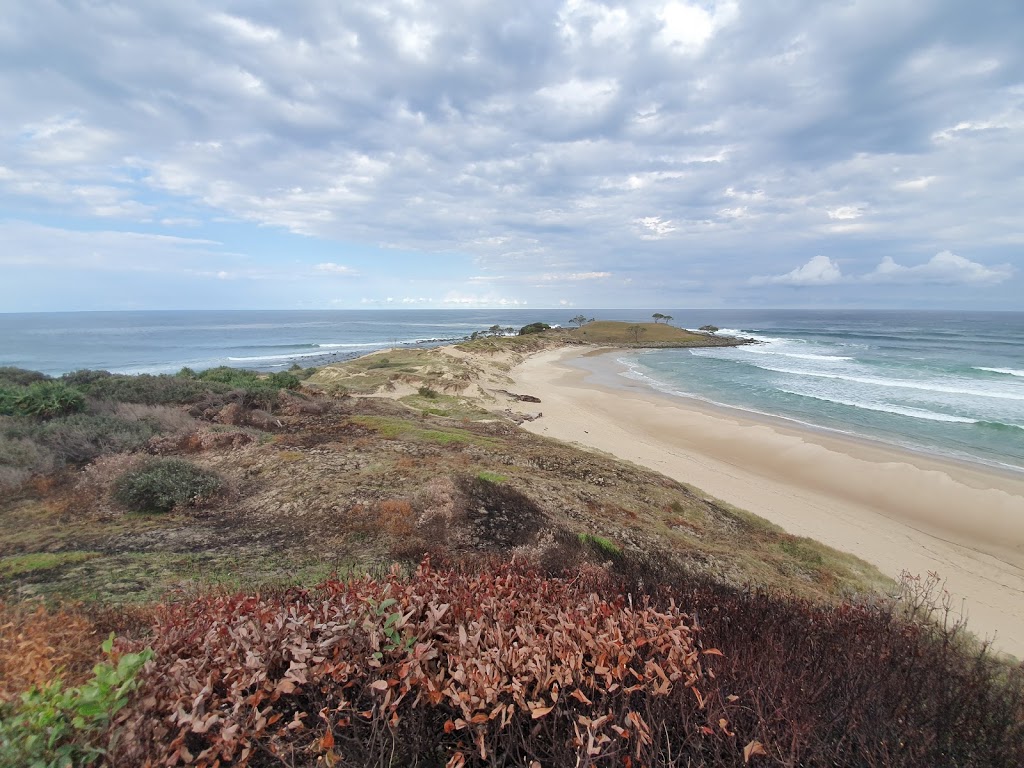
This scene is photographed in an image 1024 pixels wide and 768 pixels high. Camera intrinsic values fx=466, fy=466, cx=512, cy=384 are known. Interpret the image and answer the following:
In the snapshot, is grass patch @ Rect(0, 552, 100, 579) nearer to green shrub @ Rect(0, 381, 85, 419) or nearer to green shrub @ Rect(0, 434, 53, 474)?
green shrub @ Rect(0, 434, 53, 474)

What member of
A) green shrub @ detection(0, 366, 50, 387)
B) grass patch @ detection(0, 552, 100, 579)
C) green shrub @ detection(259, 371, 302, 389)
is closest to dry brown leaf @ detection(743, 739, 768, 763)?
grass patch @ detection(0, 552, 100, 579)

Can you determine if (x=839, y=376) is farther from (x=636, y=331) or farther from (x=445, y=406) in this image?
(x=636, y=331)

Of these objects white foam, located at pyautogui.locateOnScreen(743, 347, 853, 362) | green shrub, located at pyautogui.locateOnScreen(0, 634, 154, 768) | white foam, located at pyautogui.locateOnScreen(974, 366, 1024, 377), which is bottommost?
white foam, located at pyautogui.locateOnScreen(974, 366, 1024, 377)

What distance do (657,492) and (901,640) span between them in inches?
290

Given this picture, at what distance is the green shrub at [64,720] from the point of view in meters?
1.98

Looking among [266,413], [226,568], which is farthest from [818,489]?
[266,413]

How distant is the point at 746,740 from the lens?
2.42 meters

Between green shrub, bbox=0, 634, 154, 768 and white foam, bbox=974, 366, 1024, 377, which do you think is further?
white foam, bbox=974, 366, 1024, 377

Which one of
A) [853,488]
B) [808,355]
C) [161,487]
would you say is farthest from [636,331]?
[161,487]

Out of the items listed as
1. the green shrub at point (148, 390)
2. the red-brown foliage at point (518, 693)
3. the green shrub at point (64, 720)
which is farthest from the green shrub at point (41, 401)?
the green shrub at point (64, 720)

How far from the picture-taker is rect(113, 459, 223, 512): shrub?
24.3ft

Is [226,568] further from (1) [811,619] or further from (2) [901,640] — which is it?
(2) [901,640]

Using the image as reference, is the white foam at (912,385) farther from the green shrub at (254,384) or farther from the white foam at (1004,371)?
the green shrub at (254,384)

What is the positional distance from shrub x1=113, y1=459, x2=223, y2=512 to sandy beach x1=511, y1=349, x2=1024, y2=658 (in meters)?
12.8
